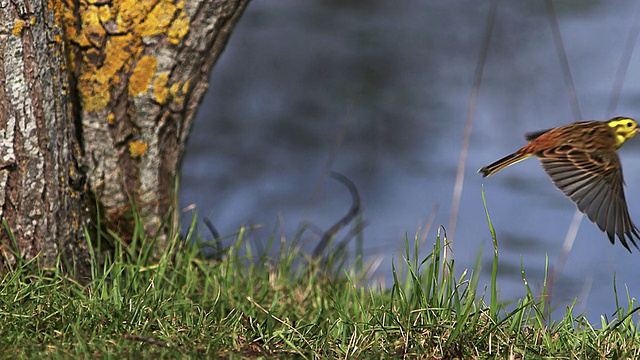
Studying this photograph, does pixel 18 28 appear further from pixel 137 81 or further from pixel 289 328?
pixel 289 328

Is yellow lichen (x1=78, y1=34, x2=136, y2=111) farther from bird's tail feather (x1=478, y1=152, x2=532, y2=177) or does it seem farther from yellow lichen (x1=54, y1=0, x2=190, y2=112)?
bird's tail feather (x1=478, y1=152, x2=532, y2=177)

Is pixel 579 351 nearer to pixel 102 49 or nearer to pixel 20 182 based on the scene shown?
pixel 20 182

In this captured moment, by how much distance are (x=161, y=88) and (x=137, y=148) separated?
0.88 feet

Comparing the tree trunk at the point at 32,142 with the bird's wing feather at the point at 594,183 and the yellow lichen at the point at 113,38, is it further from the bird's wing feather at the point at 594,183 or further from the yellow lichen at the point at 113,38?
the bird's wing feather at the point at 594,183

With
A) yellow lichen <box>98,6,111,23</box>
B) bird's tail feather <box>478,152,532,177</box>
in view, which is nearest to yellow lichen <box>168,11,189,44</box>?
yellow lichen <box>98,6,111,23</box>

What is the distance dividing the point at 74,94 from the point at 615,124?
2062 millimetres

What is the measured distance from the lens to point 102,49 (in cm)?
311

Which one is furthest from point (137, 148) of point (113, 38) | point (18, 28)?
point (18, 28)

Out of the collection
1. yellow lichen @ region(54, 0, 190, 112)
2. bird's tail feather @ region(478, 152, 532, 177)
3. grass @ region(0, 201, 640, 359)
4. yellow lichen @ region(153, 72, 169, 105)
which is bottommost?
grass @ region(0, 201, 640, 359)

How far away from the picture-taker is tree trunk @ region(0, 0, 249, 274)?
2682 millimetres

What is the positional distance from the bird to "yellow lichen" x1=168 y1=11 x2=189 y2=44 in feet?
4.27

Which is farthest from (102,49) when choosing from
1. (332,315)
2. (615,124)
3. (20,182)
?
(615,124)

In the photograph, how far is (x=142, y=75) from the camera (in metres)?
3.17

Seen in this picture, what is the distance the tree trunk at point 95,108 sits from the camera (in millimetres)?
2682
